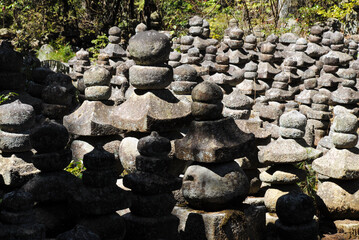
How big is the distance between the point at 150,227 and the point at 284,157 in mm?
1653

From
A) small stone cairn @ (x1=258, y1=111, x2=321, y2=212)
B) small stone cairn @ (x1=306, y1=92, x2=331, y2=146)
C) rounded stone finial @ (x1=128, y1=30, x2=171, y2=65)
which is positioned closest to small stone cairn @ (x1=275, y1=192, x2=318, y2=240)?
small stone cairn @ (x1=258, y1=111, x2=321, y2=212)

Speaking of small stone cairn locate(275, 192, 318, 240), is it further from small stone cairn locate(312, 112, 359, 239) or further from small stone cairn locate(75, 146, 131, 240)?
small stone cairn locate(75, 146, 131, 240)

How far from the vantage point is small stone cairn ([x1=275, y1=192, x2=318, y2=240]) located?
160 inches

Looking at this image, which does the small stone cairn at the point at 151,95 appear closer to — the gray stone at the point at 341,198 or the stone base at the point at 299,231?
the stone base at the point at 299,231

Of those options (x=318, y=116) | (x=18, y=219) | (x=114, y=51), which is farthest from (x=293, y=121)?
(x=114, y=51)

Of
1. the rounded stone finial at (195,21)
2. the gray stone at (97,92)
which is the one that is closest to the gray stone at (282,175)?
the gray stone at (97,92)

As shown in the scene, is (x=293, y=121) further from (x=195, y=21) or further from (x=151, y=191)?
(x=195, y=21)

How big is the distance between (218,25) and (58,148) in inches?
581

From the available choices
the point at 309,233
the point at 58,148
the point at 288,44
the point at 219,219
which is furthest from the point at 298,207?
the point at 288,44

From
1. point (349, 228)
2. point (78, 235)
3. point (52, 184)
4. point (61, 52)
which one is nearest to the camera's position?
point (78, 235)

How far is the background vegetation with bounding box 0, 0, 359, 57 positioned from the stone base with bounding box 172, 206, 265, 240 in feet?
39.4

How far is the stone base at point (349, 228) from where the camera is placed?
5.12 m

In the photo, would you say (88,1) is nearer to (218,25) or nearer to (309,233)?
(218,25)

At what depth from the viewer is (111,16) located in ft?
56.7
